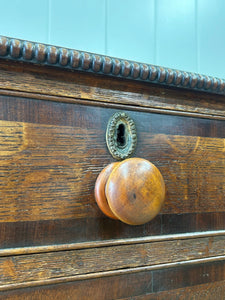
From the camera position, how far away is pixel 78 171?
388 mm

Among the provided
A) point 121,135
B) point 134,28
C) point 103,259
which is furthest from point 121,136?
point 134,28

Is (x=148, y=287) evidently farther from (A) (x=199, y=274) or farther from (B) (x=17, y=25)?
(B) (x=17, y=25)

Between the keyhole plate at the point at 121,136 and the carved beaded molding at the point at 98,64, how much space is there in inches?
2.2

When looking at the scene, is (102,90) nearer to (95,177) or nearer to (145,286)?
(95,177)

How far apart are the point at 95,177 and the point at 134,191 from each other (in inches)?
3.0

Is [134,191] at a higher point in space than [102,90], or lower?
lower

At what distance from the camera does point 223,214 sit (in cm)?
49

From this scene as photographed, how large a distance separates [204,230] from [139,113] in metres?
0.20

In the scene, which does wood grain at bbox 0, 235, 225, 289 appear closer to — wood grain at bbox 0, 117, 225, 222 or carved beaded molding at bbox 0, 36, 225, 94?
wood grain at bbox 0, 117, 225, 222

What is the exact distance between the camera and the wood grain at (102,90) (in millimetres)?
366

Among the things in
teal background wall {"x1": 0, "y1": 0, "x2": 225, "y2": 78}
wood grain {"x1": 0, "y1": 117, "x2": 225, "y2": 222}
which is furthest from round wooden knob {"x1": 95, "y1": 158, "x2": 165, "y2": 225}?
teal background wall {"x1": 0, "y1": 0, "x2": 225, "y2": 78}

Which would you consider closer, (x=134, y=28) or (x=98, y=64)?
(x=98, y=64)

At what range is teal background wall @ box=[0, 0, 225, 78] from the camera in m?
0.52

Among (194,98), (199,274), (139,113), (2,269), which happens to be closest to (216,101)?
(194,98)
